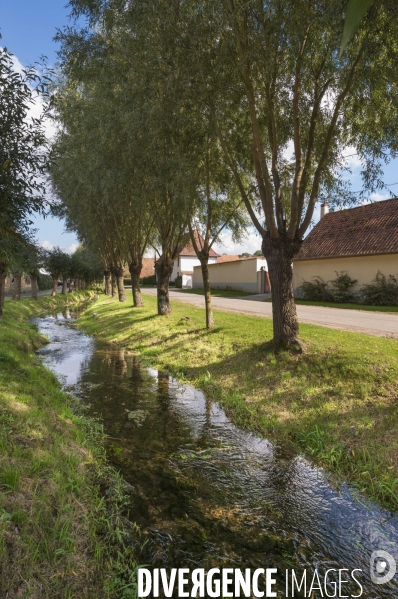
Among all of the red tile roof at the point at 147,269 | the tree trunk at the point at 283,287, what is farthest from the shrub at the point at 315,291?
the red tile roof at the point at 147,269

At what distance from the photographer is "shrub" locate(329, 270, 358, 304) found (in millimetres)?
24281

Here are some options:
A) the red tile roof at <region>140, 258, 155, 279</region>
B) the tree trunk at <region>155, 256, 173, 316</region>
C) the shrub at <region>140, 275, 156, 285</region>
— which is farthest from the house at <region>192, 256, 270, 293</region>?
the red tile roof at <region>140, 258, 155, 279</region>

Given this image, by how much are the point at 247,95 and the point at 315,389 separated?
638cm

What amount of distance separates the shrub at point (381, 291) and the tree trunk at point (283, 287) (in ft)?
45.1

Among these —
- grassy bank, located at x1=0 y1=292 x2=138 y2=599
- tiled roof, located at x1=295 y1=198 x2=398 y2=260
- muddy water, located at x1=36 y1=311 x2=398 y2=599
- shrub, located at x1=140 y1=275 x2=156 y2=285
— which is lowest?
muddy water, located at x1=36 y1=311 x2=398 y2=599

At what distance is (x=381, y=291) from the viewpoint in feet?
71.4

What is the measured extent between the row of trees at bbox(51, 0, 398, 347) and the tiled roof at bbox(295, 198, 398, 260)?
480 inches

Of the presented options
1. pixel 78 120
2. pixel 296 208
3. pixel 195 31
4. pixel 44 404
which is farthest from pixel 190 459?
pixel 78 120

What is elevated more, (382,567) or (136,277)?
(136,277)

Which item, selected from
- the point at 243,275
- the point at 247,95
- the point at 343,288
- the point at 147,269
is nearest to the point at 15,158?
the point at 247,95

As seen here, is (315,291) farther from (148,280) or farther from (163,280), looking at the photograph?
(148,280)

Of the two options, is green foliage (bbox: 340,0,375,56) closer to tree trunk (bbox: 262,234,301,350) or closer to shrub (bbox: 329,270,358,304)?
tree trunk (bbox: 262,234,301,350)

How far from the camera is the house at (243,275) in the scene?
125 ft

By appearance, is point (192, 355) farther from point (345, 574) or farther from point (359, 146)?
point (345, 574)
